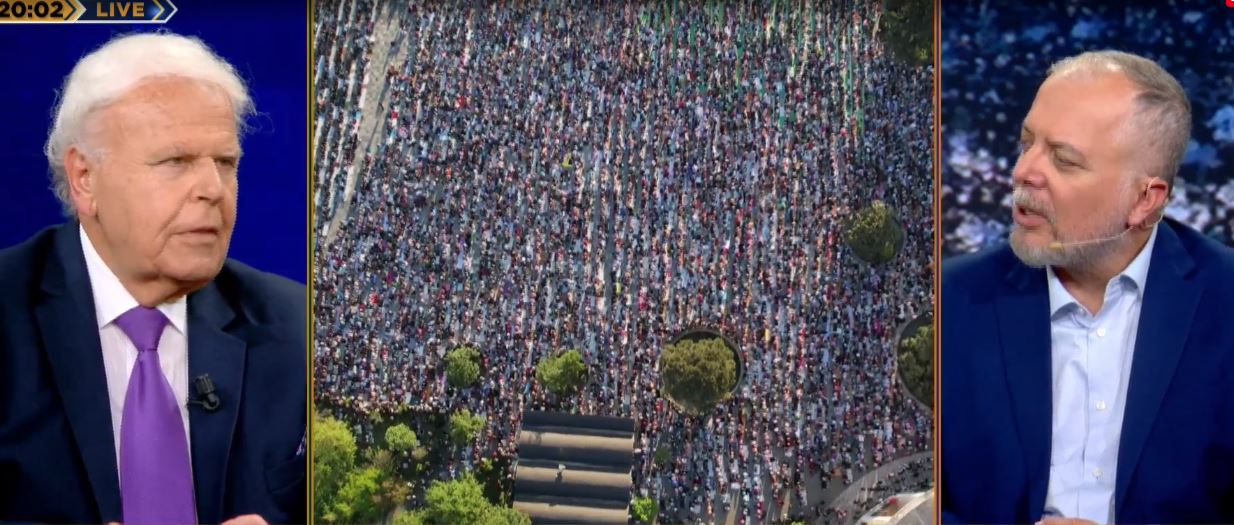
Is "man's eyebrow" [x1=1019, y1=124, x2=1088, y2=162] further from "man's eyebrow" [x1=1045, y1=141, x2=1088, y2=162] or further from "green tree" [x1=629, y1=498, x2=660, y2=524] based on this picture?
"green tree" [x1=629, y1=498, x2=660, y2=524]

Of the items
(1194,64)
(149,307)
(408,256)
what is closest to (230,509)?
(149,307)

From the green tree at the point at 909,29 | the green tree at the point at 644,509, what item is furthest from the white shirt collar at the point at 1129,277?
the green tree at the point at 644,509

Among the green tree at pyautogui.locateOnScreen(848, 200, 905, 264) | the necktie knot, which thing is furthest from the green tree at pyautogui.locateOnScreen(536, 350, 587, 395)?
the necktie knot

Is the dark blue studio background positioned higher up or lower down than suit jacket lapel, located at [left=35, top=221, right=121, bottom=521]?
higher up

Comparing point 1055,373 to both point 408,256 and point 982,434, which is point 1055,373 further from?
point 408,256

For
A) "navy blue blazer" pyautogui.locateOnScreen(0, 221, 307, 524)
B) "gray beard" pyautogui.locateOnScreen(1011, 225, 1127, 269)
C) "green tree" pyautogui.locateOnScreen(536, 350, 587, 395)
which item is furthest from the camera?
"green tree" pyautogui.locateOnScreen(536, 350, 587, 395)

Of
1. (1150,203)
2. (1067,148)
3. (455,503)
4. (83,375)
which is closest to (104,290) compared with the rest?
(83,375)
